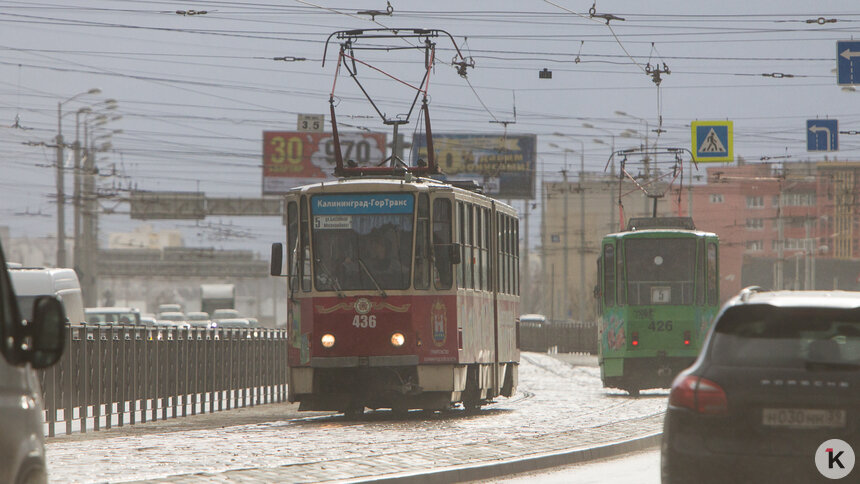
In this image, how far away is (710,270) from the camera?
29.3 meters

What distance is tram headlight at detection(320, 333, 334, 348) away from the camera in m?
20.6

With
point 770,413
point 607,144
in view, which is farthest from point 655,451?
point 607,144

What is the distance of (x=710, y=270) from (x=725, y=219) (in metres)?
117

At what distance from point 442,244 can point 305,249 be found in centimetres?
190

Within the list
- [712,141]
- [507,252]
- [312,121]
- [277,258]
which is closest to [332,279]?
[277,258]

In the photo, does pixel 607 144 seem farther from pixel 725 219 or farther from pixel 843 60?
pixel 725 219

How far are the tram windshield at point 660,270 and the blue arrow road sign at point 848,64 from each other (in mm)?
5162

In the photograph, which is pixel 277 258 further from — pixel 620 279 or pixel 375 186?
pixel 620 279

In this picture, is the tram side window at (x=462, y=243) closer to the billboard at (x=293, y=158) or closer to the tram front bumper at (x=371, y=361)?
the tram front bumper at (x=371, y=361)

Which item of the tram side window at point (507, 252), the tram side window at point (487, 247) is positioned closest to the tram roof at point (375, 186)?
the tram side window at point (487, 247)

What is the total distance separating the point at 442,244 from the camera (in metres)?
20.8

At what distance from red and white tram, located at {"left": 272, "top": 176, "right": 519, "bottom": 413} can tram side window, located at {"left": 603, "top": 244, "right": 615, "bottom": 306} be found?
894 cm
